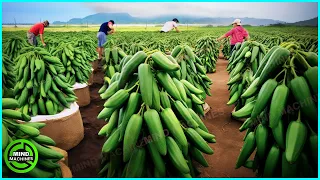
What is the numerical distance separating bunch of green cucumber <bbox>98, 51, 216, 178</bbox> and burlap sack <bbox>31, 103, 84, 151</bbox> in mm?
1448

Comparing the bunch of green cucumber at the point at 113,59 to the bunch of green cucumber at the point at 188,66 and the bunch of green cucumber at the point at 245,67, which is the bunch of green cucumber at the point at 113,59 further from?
the bunch of green cucumber at the point at 245,67

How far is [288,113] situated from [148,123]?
3.39 ft

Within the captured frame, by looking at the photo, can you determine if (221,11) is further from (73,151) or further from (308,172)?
(73,151)

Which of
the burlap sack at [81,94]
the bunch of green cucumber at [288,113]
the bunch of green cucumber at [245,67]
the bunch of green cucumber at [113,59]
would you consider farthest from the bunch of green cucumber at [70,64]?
the bunch of green cucumber at [288,113]

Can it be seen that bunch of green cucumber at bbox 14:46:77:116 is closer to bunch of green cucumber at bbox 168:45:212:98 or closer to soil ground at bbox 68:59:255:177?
soil ground at bbox 68:59:255:177

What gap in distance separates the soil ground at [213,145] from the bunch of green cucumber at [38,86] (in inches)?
27.0

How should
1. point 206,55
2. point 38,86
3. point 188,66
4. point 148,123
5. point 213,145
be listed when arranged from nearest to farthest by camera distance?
point 148,123 → point 38,86 → point 213,145 → point 188,66 → point 206,55

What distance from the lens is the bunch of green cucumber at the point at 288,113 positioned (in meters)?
1.88

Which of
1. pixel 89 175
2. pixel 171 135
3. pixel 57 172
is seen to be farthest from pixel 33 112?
pixel 171 135

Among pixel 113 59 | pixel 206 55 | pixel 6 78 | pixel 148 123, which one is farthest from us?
pixel 206 55

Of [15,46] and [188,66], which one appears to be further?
[15,46]

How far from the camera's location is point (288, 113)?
205cm

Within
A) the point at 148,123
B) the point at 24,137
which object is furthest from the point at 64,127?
the point at 148,123

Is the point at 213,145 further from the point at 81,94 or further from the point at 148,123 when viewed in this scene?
the point at 81,94
